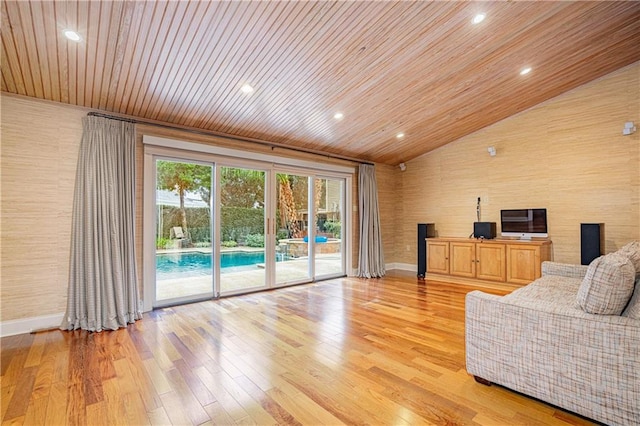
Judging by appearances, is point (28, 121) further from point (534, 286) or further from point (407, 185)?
point (407, 185)

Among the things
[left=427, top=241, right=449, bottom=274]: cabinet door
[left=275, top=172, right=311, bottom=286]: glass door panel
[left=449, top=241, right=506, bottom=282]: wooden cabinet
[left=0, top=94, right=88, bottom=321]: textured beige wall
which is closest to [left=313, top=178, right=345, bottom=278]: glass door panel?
[left=275, top=172, right=311, bottom=286]: glass door panel

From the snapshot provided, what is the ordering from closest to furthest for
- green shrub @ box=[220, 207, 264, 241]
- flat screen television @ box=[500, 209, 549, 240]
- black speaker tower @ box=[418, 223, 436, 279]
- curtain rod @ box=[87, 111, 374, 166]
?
curtain rod @ box=[87, 111, 374, 166]
green shrub @ box=[220, 207, 264, 241]
flat screen television @ box=[500, 209, 549, 240]
black speaker tower @ box=[418, 223, 436, 279]

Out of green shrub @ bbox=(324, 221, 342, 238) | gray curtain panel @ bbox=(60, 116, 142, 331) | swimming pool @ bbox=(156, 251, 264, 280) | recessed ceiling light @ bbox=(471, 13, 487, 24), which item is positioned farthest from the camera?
green shrub @ bbox=(324, 221, 342, 238)

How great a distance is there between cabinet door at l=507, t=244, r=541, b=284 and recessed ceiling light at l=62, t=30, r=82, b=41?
19.8 ft

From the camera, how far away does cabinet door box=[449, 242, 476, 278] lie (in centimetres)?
549

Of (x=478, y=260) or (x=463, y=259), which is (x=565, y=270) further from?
(x=463, y=259)

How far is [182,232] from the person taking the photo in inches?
Result: 169

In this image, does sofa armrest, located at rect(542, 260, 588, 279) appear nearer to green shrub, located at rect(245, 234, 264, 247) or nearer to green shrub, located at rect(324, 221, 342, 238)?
green shrub, located at rect(324, 221, 342, 238)

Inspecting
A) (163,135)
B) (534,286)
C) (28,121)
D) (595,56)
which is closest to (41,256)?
(28,121)

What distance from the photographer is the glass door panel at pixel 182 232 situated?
4.14 meters

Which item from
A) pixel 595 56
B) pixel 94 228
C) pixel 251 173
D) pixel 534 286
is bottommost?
pixel 534 286

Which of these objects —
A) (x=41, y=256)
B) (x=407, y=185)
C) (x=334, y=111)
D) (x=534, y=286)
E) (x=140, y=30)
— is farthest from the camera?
(x=407, y=185)

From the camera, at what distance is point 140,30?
8.08 ft

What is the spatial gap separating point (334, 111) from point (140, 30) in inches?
97.5
